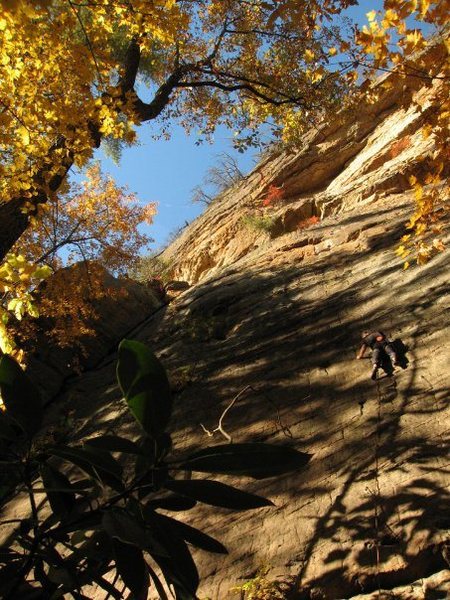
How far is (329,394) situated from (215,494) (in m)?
4.25

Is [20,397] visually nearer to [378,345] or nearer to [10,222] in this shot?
[378,345]

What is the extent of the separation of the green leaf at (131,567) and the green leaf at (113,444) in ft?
0.84

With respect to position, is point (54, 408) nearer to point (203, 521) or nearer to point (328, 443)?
point (203, 521)

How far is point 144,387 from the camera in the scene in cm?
119

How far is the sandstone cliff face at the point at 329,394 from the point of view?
3156 millimetres

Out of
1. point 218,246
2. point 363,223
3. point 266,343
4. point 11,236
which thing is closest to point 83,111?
point 11,236

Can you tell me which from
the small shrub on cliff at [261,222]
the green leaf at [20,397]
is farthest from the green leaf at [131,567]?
the small shrub on cliff at [261,222]

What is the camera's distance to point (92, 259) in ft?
38.9

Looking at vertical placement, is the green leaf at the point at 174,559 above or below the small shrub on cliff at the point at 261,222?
below

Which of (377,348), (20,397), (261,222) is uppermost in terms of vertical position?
(261,222)

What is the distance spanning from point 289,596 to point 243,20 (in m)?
9.92

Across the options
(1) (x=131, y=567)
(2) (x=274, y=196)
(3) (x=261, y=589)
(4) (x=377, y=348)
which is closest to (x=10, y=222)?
(4) (x=377, y=348)

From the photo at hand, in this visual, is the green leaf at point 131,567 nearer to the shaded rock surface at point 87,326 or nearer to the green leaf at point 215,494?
the green leaf at point 215,494

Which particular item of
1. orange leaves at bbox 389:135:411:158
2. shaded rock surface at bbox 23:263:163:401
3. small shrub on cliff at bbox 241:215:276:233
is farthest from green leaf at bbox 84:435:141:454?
orange leaves at bbox 389:135:411:158
